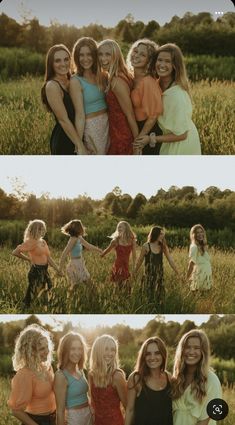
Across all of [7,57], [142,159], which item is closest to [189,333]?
[142,159]

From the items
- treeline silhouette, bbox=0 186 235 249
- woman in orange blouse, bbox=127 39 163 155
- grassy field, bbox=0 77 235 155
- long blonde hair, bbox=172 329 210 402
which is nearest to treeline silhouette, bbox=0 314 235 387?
long blonde hair, bbox=172 329 210 402

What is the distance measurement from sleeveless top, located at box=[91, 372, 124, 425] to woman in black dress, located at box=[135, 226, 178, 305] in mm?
335

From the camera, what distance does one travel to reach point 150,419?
4457mm

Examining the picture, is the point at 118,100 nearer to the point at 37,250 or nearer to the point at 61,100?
the point at 61,100

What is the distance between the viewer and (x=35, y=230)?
14.7 feet

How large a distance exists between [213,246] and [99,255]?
379 millimetres

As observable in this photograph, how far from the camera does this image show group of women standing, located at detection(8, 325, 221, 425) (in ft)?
14.6

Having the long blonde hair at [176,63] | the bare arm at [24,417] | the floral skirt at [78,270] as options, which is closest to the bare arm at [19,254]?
the floral skirt at [78,270]

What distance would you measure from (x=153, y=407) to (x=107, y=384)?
0.17 meters

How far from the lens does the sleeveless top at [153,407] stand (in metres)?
4.45

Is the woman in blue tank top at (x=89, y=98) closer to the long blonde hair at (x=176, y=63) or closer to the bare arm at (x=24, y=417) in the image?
the long blonde hair at (x=176, y=63)

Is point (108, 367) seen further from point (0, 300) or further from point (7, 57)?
point (7, 57)

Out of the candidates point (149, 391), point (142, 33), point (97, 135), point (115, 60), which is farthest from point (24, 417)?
point (142, 33)

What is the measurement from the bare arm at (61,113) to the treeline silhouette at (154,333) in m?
0.59
